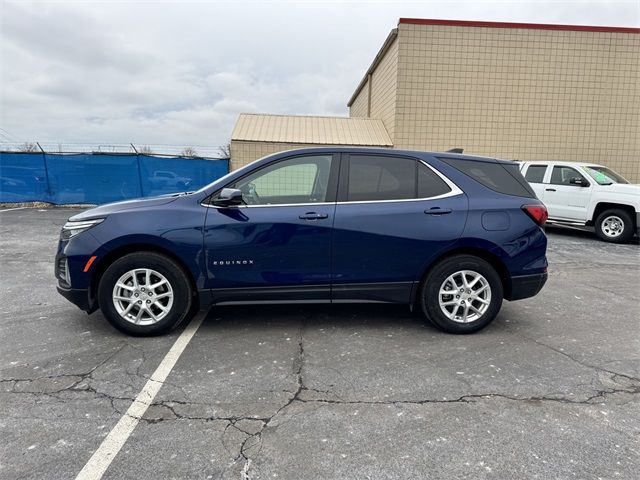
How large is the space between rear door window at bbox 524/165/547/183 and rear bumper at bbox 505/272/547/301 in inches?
313

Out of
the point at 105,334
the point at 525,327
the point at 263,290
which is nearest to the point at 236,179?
the point at 263,290

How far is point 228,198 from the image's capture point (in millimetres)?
3785

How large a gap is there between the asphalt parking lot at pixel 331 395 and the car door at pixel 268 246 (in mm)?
473

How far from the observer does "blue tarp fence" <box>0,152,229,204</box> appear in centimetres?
1552

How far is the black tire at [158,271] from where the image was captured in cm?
387

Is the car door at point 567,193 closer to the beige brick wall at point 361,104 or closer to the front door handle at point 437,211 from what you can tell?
the front door handle at point 437,211

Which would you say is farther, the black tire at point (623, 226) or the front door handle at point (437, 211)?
the black tire at point (623, 226)

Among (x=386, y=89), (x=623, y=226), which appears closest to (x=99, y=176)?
(x=386, y=89)

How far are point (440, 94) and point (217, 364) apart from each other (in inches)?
548

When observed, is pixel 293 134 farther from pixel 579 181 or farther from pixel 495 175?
pixel 495 175

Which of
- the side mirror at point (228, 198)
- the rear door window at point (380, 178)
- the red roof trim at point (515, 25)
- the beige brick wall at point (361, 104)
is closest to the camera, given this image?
the side mirror at point (228, 198)

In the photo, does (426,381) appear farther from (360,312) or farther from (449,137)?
(449,137)

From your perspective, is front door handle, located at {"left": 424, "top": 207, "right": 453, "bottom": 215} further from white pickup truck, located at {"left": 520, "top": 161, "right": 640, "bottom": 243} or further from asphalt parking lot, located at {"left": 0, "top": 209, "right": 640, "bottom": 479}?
white pickup truck, located at {"left": 520, "top": 161, "right": 640, "bottom": 243}

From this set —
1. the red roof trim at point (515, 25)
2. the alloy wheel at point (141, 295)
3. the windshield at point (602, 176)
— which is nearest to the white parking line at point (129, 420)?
the alloy wheel at point (141, 295)
